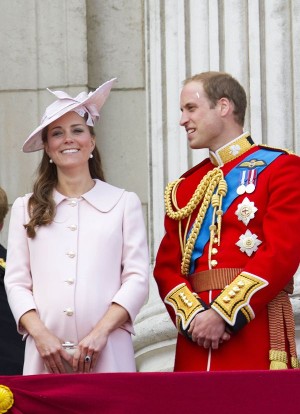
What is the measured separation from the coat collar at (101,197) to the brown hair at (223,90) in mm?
519

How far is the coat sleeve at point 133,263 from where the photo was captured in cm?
630

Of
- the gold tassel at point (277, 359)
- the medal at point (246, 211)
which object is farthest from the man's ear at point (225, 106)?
the gold tassel at point (277, 359)

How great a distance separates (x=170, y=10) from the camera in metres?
8.41

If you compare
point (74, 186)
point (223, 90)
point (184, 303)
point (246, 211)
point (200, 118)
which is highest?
point (223, 90)

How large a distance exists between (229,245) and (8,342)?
132 centimetres

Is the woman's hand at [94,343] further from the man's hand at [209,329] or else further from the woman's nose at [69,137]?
the woman's nose at [69,137]

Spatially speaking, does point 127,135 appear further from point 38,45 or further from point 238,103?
point 238,103

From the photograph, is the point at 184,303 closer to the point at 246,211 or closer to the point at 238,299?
the point at 238,299

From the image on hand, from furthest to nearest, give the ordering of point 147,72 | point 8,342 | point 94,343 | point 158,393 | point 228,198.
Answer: point 147,72 → point 8,342 → point 228,198 → point 94,343 → point 158,393

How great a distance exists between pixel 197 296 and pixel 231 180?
49 cm

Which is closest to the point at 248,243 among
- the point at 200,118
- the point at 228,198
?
the point at 228,198

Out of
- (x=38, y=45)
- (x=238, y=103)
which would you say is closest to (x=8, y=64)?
(x=38, y=45)

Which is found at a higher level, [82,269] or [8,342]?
[82,269]

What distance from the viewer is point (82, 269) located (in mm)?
6344
